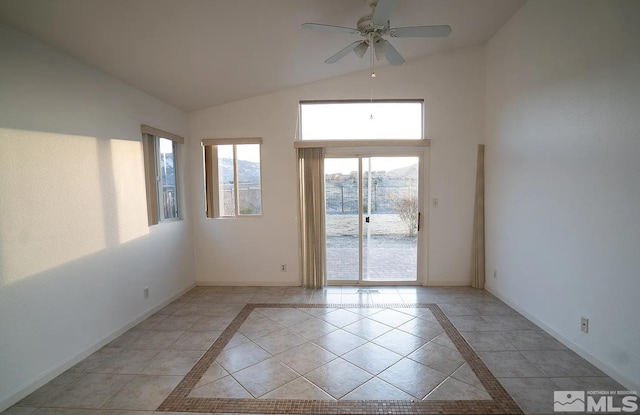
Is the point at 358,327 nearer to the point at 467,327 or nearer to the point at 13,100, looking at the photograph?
the point at 467,327

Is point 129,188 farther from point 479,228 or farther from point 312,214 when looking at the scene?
point 479,228

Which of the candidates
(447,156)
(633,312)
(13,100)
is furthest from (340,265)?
(13,100)

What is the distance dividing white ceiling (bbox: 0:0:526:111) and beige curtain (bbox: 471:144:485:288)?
1792 mm

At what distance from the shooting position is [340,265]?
4.36m

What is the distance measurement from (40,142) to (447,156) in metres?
4.56

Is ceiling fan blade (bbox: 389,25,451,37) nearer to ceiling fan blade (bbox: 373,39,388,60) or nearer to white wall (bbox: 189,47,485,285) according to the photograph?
ceiling fan blade (bbox: 373,39,388,60)

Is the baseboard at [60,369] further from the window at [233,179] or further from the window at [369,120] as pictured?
the window at [369,120]

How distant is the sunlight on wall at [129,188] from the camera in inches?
115

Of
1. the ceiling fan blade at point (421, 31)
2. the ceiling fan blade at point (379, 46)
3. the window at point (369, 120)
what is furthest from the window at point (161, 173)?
the ceiling fan blade at point (421, 31)

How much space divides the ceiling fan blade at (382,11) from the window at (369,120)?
1983mm

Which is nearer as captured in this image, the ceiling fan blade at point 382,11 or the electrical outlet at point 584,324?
the ceiling fan blade at point 382,11

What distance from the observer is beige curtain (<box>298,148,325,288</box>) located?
13.5ft

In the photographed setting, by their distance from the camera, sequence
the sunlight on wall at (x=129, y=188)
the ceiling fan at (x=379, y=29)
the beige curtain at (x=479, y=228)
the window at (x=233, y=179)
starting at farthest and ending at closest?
the window at (x=233, y=179) < the beige curtain at (x=479, y=228) < the sunlight on wall at (x=129, y=188) < the ceiling fan at (x=379, y=29)

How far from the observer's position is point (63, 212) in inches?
92.4
